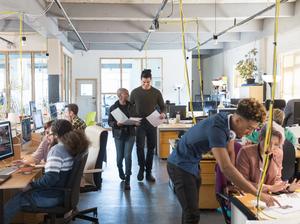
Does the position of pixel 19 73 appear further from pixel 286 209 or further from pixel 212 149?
pixel 286 209

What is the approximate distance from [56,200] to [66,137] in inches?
21.7

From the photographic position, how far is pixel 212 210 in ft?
14.6

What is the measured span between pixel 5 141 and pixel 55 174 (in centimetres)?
84

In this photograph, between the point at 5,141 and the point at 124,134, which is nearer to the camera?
the point at 5,141

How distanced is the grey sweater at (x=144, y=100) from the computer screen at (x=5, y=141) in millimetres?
2374

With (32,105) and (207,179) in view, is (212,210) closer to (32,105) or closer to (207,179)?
(207,179)

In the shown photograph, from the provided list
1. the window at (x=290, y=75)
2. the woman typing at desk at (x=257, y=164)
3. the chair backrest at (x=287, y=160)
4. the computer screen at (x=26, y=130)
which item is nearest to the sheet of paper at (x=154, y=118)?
the computer screen at (x=26, y=130)

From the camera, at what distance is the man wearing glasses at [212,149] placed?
232cm

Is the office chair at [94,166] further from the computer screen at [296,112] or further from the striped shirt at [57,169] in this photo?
the computer screen at [296,112]

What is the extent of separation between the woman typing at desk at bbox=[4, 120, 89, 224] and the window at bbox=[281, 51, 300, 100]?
7.08 m

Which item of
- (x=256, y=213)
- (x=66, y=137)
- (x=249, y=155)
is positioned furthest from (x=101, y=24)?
(x=256, y=213)

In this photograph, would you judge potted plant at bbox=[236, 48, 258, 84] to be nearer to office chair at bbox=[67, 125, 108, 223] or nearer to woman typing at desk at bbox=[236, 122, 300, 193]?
office chair at bbox=[67, 125, 108, 223]

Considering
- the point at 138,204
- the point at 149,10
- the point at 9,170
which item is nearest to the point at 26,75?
the point at 149,10

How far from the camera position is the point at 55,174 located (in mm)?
3117
